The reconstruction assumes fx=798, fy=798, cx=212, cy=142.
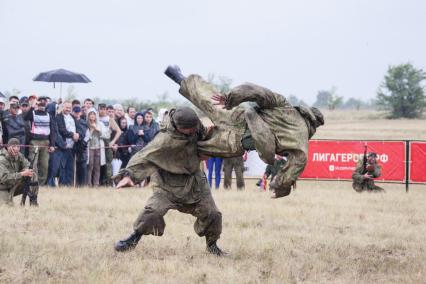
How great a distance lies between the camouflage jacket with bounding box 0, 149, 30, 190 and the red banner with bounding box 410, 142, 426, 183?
9772mm

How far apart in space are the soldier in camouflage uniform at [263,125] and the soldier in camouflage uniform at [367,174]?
386 inches

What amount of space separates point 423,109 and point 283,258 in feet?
174

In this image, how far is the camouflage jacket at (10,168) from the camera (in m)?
13.0

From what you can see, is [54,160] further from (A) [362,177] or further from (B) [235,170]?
(A) [362,177]

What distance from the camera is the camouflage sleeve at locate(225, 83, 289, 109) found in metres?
7.96

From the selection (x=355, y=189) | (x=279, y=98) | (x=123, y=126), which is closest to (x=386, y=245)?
(x=279, y=98)

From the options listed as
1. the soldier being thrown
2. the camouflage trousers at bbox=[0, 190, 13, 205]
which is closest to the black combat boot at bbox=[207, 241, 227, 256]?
the soldier being thrown

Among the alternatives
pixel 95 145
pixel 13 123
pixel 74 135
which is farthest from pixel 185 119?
pixel 95 145

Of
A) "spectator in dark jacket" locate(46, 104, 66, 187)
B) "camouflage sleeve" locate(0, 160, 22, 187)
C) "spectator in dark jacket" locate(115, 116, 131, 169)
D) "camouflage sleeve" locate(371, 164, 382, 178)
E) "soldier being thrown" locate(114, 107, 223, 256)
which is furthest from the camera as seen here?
"spectator in dark jacket" locate(115, 116, 131, 169)

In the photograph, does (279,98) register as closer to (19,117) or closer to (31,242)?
(31,242)

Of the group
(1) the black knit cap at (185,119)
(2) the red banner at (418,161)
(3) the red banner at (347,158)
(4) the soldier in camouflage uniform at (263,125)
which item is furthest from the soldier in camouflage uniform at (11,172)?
(2) the red banner at (418,161)

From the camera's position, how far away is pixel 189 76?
8.72m

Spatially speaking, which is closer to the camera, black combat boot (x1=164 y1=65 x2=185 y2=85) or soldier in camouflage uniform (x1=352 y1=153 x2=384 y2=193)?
black combat boot (x1=164 y1=65 x2=185 y2=85)

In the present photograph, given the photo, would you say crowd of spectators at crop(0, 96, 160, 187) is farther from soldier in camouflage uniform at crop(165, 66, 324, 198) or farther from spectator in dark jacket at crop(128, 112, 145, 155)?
soldier in camouflage uniform at crop(165, 66, 324, 198)
